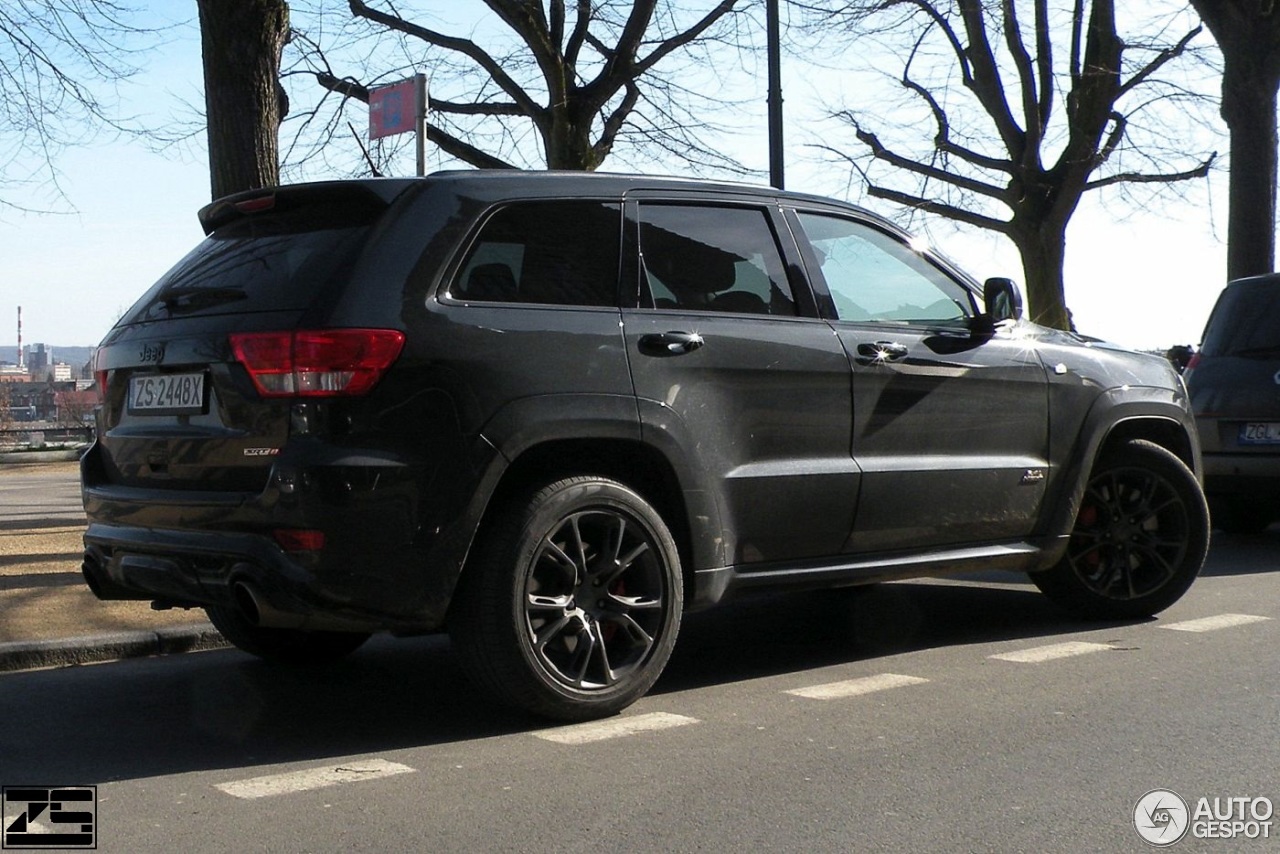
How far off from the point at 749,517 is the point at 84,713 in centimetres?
241

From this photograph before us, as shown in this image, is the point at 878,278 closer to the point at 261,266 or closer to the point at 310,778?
the point at 261,266

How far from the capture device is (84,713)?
5.52m

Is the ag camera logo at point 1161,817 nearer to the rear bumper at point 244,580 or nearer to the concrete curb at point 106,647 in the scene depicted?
the rear bumper at point 244,580

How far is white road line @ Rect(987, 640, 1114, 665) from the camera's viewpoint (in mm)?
6355

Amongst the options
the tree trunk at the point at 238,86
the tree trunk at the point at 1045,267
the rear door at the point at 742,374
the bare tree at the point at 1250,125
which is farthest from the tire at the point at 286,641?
the tree trunk at the point at 1045,267

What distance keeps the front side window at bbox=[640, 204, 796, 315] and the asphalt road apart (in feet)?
4.66

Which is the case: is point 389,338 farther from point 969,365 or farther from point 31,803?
point 969,365

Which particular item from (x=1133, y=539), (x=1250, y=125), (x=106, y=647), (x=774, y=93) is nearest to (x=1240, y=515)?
(x=1133, y=539)

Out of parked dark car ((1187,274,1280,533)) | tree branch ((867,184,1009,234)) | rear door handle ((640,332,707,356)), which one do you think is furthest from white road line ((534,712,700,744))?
tree branch ((867,184,1009,234))

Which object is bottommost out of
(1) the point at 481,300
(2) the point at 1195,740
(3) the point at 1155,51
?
(2) the point at 1195,740

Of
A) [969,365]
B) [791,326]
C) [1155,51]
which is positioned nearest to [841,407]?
[791,326]

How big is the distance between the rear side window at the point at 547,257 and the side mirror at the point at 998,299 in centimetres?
180

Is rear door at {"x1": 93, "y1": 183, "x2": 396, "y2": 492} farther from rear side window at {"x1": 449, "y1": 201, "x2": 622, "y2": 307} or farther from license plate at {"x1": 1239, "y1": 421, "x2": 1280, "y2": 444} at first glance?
license plate at {"x1": 1239, "y1": 421, "x2": 1280, "y2": 444}

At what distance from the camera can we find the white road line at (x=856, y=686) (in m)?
5.70
